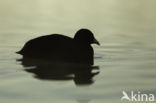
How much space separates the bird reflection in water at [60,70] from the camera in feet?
34.6

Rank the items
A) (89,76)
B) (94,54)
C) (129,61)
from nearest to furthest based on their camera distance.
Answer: (89,76), (129,61), (94,54)

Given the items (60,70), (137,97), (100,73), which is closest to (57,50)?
(60,70)

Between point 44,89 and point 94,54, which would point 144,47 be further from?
point 44,89

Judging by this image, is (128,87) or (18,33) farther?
(18,33)

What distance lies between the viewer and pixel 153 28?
22625mm

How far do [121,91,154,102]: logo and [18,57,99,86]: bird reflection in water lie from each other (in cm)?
128

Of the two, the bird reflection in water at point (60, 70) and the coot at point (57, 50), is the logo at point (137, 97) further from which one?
the coot at point (57, 50)

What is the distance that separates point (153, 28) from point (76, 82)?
13.0 metres

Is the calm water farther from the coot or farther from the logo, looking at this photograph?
the coot

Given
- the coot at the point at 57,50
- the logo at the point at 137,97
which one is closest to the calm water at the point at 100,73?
the logo at the point at 137,97

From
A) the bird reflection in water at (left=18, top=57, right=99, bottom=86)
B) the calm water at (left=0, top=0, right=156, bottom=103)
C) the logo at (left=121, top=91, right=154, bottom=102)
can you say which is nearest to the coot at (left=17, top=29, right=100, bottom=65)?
the bird reflection in water at (left=18, top=57, right=99, bottom=86)

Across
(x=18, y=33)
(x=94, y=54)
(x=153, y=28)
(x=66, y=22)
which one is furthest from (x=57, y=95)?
(x=66, y=22)

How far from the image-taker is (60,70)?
38.1ft

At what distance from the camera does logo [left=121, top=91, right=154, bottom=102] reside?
8406 mm
